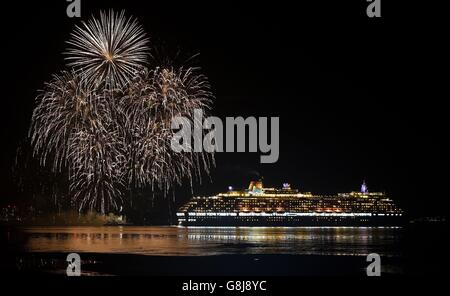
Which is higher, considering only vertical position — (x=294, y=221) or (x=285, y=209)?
(x=285, y=209)

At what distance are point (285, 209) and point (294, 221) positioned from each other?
2.75m

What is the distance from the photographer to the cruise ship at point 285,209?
126 m

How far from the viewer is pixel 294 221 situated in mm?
127375

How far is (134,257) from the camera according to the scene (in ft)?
139

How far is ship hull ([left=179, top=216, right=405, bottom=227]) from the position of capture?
12619 cm

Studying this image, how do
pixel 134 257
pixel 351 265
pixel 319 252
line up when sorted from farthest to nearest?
pixel 319 252
pixel 134 257
pixel 351 265

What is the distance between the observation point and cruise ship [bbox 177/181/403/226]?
12650 cm

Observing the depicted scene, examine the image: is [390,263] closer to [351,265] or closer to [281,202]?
[351,265]

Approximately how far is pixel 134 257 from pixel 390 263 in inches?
607

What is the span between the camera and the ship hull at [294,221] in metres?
126
